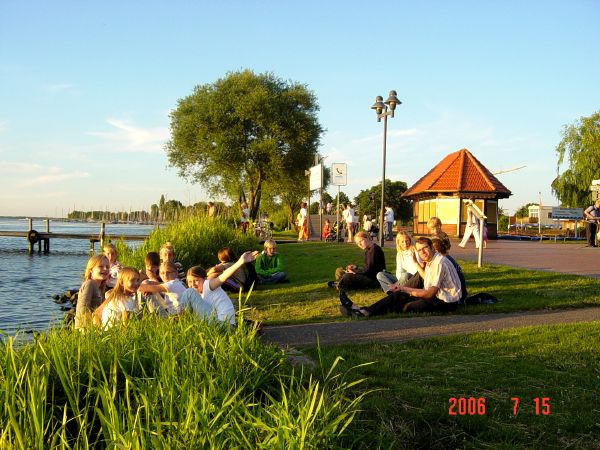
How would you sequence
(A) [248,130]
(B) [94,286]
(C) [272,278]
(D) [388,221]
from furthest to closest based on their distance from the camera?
(A) [248,130], (D) [388,221], (C) [272,278], (B) [94,286]

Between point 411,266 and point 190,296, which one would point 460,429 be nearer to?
point 190,296

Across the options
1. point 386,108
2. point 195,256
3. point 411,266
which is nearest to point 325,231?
point 386,108

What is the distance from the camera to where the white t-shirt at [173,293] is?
6.39 meters

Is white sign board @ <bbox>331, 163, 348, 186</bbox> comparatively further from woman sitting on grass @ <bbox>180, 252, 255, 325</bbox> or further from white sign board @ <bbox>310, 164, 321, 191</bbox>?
woman sitting on grass @ <bbox>180, 252, 255, 325</bbox>

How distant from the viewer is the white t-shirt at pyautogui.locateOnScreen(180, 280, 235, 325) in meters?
6.23

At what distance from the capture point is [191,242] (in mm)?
16594

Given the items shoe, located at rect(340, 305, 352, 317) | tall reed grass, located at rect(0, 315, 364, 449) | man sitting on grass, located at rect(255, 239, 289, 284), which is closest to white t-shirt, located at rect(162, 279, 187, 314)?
tall reed grass, located at rect(0, 315, 364, 449)

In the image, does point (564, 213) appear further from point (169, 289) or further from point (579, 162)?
point (169, 289)

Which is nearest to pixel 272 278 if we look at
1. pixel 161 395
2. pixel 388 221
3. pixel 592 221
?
pixel 161 395

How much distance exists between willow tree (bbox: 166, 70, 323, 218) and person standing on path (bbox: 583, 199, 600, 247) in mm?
21107

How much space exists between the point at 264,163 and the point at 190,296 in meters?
35.6

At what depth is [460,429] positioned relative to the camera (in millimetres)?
4117

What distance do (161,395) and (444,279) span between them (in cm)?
580

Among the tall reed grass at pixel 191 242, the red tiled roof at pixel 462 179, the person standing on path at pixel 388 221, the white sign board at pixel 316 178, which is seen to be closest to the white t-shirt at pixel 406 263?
the tall reed grass at pixel 191 242
